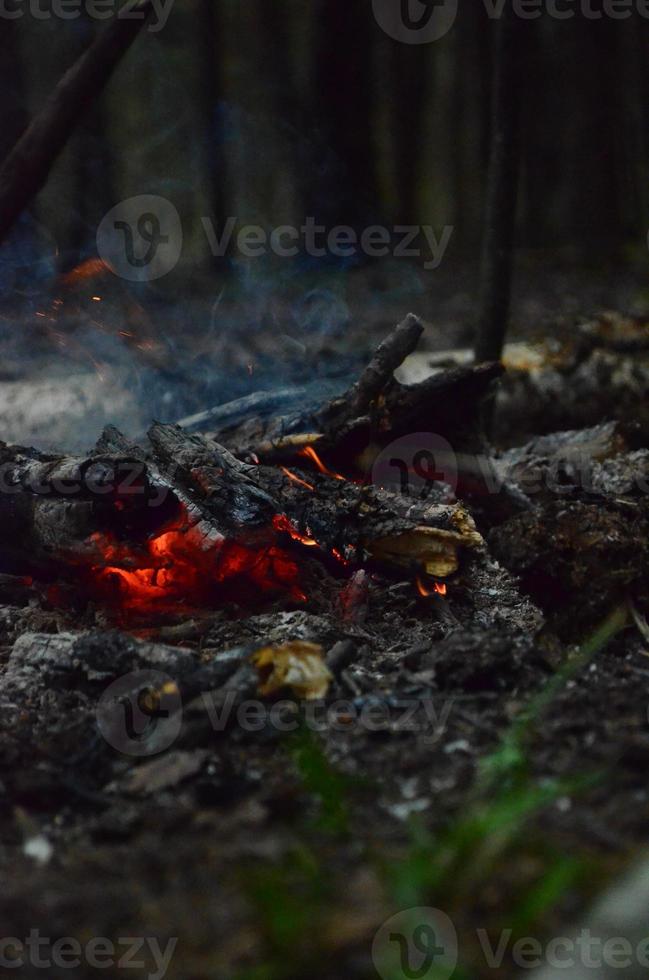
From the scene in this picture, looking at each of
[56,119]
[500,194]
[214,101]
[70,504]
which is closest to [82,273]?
[56,119]

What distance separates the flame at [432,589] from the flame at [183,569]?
47 centimetres

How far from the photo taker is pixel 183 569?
368 cm

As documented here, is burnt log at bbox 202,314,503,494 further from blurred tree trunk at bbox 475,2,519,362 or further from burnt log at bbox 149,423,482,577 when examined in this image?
blurred tree trunk at bbox 475,2,519,362

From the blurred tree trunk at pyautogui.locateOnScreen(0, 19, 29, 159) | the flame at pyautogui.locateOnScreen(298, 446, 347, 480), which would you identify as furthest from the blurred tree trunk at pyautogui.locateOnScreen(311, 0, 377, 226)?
the flame at pyautogui.locateOnScreen(298, 446, 347, 480)

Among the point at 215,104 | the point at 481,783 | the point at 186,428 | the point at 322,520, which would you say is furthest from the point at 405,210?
the point at 481,783

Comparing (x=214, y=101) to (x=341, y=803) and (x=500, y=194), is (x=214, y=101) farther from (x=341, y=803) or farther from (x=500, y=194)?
(x=341, y=803)

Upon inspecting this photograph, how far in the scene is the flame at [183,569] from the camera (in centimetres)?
357

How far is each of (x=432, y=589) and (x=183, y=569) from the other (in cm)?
98

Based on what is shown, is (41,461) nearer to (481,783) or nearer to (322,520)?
(322,520)

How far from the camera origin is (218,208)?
11.3m

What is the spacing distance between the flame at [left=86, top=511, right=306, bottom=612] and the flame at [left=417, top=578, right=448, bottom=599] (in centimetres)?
47

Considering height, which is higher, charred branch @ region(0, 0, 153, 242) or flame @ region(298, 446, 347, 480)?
charred branch @ region(0, 0, 153, 242)

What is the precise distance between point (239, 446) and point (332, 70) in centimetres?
848

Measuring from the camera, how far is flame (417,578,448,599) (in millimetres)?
3828
